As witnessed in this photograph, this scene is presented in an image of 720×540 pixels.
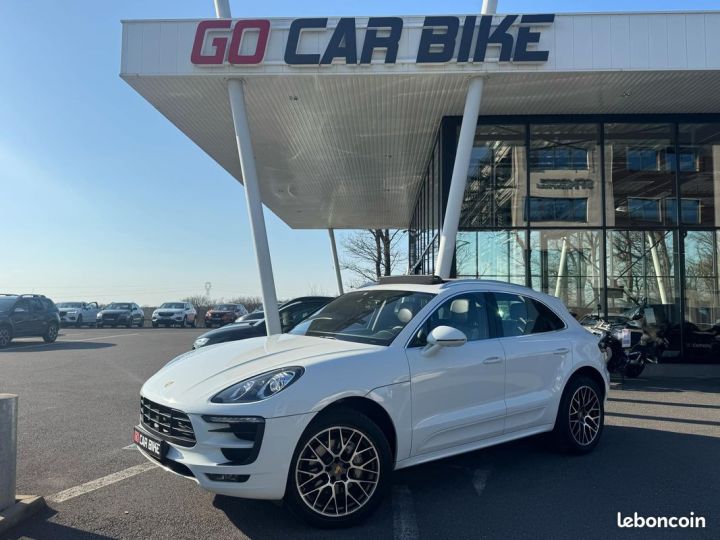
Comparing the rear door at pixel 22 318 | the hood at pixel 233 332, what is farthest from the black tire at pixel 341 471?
the rear door at pixel 22 318

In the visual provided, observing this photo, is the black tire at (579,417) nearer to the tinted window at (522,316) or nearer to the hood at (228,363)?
the tinted window at (522,316)

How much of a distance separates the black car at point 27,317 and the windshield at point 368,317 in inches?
638

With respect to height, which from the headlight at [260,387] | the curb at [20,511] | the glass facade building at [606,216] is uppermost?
the glass facade building at [606,216]

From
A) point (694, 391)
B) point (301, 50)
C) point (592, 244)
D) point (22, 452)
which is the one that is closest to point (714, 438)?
point (694, 391)

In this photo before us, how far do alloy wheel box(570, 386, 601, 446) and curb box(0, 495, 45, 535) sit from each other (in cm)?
451

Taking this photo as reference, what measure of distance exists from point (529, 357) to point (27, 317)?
1833 centimetres

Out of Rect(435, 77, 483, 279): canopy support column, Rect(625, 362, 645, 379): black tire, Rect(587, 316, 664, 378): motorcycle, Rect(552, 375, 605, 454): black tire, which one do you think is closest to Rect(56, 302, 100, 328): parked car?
Rect(435, 77, 483, 279): canopy support column

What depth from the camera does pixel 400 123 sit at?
40.8 ft

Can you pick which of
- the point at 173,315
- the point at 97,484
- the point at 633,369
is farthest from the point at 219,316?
the point at 97,484

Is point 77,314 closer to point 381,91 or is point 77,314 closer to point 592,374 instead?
point 381,91

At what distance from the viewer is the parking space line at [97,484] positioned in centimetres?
421

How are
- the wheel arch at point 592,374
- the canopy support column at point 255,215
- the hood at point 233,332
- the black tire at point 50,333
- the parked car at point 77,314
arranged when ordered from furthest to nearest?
1. the parked car at point 77,314
2. the black tire at point 50,333
3. the canopy support column at point 255,215
4. the hood at point 233,332
5. the wheel arch at point 592,374

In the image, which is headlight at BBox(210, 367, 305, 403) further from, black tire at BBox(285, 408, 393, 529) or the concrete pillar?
the concrete pillar

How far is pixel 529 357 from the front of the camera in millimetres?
4930
